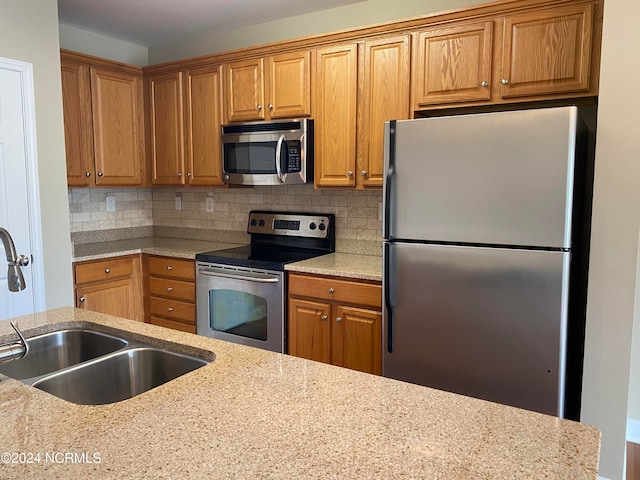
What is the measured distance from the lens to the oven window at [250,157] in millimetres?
3199

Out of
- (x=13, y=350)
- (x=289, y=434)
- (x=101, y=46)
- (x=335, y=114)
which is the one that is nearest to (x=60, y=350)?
(x=13, y=350)

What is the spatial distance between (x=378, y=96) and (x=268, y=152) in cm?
84

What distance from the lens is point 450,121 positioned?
212 centimetres

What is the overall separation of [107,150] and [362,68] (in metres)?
2.05

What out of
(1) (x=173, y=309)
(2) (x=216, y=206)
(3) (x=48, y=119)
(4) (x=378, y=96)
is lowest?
(1) (x=173, y=309)

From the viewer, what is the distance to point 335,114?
296 cm

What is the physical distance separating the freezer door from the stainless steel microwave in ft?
3.39

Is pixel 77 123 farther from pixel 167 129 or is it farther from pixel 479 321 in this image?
pixel 479 321

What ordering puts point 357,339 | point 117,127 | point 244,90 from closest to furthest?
point 357,339
point 244,90
point 117,127

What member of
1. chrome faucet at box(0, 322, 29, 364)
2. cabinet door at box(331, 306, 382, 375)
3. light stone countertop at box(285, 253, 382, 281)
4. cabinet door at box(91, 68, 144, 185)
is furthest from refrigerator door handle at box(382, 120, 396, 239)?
cabinet door at box(91, 68, 144, 185)

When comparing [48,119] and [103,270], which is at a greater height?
[48,119]

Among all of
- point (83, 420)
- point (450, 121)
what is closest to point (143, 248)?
point (450, 121)

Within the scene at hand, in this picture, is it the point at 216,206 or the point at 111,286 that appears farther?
the point at 216,206

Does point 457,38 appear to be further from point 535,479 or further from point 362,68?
point 535,479
